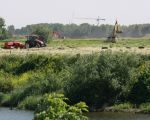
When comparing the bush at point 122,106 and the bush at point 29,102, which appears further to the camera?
the bush at point 29,102

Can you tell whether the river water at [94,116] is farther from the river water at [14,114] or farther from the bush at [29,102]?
the bush at [29,102]

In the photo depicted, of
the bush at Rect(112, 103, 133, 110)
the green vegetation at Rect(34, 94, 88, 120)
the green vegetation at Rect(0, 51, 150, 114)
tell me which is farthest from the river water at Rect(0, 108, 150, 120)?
the green vegetation at Rect(34, 94, 88, 120)

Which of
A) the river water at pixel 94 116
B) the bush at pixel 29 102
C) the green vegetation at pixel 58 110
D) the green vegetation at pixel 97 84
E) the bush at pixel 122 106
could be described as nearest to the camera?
the green vegetation at pixel 58 110

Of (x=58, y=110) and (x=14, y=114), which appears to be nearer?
(x=58, y=110)

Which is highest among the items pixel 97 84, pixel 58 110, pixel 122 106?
pixel 58 110

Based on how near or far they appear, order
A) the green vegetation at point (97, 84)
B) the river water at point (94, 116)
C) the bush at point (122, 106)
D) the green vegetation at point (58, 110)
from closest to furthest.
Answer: the green vegetation at point (58, 110), the river water at point (94, 116), the bush at point (122, 106), the green vegetation at point (97, 84)

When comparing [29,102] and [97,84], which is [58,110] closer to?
[97,84]

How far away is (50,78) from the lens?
51.6m

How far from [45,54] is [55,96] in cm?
4537

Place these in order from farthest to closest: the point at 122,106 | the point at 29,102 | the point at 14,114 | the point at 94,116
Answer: the point at 29,102
the point at 122,106
the point at 14,114
the point at 94,116

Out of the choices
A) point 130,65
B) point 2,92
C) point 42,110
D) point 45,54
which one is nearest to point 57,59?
point 45,54

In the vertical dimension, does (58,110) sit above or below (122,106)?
above

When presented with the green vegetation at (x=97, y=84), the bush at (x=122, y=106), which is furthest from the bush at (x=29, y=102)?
the bush at (x=122, y=106)

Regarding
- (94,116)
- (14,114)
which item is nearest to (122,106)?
(94,116)
